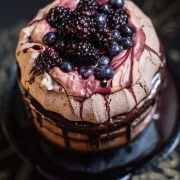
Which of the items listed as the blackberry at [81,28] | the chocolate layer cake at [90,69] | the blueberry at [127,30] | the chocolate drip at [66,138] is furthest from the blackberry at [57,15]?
the chocolate drip at [66,138]

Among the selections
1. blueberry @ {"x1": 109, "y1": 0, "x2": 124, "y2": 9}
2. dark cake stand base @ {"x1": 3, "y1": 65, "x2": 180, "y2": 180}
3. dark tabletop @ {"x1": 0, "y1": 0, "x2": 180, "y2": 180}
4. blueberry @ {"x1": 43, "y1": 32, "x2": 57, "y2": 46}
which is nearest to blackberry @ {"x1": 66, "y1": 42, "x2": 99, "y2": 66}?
blueberry @ {"x1": 43, "y1": 32, "x2": 57, "y2": 46}

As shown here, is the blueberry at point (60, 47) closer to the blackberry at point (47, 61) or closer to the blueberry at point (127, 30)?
the blackberry at point (47, 61)

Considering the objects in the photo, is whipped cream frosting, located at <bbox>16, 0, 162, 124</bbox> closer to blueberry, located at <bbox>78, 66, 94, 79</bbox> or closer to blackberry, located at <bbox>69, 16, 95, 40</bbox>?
blueberry, located at <bbox>78, 66, 94, 79</bbox>

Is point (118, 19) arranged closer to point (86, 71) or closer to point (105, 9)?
point (105, 9)

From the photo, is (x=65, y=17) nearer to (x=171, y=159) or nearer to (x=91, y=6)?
(x=91, y=6)

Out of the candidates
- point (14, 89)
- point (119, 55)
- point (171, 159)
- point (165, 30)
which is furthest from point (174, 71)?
point (14, 89)

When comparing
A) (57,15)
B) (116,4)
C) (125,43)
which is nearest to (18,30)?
(57,15)
